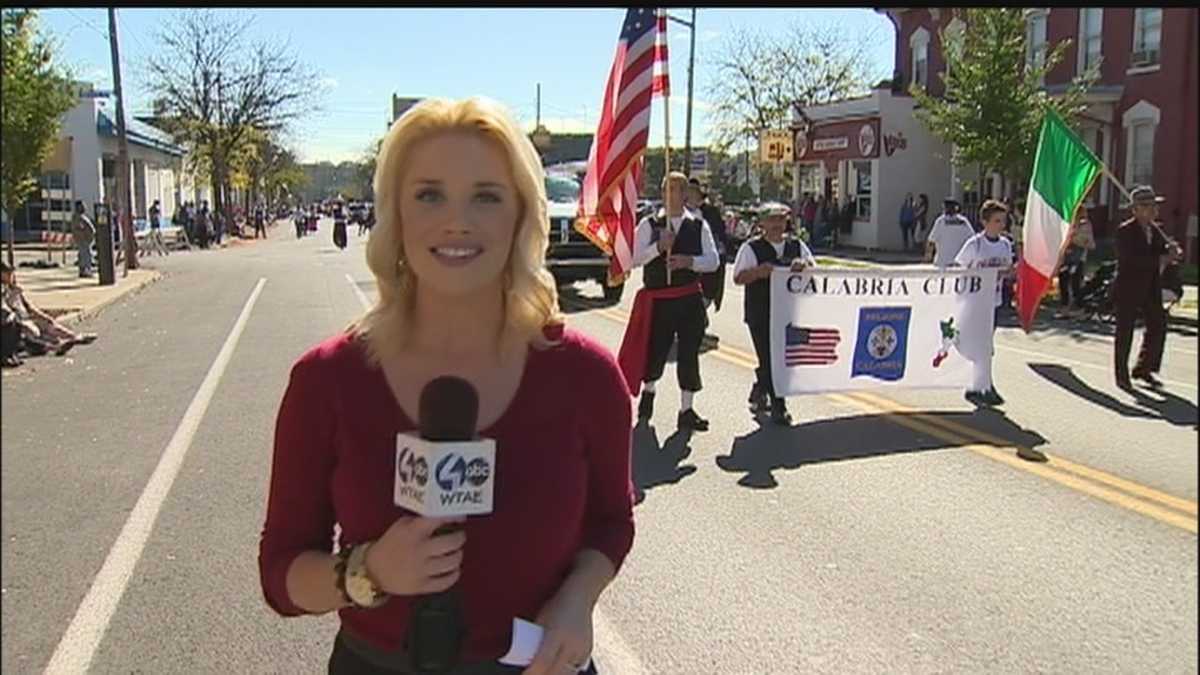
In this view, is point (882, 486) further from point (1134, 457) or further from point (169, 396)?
point (169, 396)

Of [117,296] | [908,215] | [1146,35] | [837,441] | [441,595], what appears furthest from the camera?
[117,296]

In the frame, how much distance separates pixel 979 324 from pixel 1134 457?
244cm

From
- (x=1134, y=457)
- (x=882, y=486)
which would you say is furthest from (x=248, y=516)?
(x=1134, y=457)

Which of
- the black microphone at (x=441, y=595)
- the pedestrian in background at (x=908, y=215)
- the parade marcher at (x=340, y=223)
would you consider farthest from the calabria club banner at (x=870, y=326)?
the black microphone at (x=441, y=595)

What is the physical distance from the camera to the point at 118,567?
5555mm

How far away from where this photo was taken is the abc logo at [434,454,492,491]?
5.52 ft

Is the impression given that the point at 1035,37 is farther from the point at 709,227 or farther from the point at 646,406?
the point at 709,227

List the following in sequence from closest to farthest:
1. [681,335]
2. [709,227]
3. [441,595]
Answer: [441,595], [681,335], [709,227]

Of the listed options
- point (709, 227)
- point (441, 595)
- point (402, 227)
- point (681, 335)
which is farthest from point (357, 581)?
point (709, 227)

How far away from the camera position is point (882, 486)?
7031mm

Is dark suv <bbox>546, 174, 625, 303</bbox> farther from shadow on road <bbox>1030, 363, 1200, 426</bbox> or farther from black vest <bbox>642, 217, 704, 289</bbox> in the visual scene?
black vest <bbox>642, 217, 704, 289</bbox>

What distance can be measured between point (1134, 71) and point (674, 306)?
24.4 feet

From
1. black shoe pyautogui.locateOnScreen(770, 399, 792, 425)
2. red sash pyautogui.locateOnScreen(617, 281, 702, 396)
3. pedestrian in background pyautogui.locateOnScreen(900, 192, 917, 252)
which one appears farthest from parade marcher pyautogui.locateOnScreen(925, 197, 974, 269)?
red sash pyautogui.locateOnScreen(617, 281, 702, 396)

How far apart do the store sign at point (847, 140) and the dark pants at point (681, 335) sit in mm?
1616
